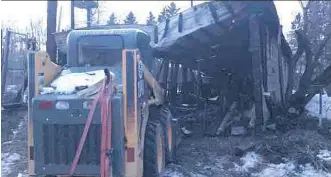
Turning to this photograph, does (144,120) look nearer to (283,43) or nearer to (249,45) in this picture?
(249,45)

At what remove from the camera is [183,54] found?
12109 mm

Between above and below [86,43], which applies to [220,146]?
below

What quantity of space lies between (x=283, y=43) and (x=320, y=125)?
3.05m

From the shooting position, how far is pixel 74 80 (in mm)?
6598

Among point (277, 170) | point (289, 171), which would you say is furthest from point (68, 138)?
point (289, 171)

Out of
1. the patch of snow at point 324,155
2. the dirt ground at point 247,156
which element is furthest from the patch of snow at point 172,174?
the patch of snow at point 324,155

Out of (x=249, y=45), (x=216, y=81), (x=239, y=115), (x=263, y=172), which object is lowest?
(x=263, y=172)

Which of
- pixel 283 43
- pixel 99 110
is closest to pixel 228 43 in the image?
pixel 283 43

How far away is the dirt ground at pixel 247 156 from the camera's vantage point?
29.6 feet

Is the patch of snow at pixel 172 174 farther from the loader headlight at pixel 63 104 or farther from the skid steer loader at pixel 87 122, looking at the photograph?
the loader headlight at pixel 63 104

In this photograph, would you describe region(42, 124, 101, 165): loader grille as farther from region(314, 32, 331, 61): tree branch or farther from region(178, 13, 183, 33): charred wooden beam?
region(314, 32, 331, 61): tree branch

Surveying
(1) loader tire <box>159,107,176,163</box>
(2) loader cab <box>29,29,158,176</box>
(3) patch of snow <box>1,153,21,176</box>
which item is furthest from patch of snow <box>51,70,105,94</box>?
(3) patch of snow <box>1,153,21,176</box>

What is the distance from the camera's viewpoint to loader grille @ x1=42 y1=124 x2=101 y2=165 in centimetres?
603

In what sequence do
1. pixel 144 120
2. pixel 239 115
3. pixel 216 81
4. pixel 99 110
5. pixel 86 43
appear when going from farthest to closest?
1. pixel 216 81
2. pixel 239 115
3. pixel 86 43
4. pixel 144 120
5. pixel 99 110
